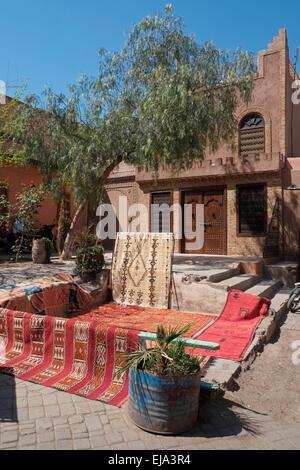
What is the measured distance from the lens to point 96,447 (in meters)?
2.60

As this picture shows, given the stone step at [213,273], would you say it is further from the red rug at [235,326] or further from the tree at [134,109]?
the tree at [134,109]

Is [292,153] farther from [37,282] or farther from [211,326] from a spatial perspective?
[37,282]

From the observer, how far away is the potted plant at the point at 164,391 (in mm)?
2789

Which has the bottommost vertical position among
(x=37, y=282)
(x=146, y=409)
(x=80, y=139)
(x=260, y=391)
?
(x=260, y=391)

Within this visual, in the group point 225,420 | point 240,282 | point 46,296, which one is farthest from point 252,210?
point 225,420

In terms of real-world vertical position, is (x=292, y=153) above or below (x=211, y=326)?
above

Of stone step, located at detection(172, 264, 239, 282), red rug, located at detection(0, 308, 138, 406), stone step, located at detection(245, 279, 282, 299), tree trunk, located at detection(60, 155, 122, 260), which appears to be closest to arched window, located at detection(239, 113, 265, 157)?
tree trunk, located at detection(60, 155, 122, 260)

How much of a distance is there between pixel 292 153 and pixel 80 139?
26.2 ft

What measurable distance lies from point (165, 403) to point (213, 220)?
1059 cm

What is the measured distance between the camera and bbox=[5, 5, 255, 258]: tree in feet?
29.9

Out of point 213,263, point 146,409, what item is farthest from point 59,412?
point 213,263

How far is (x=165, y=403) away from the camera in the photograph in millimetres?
2785

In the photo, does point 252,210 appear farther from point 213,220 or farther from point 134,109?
point 134,109
